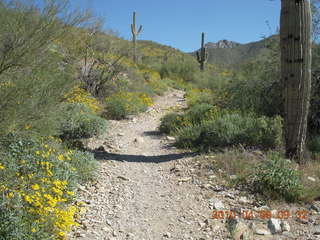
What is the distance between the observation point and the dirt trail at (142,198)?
9.67 feet

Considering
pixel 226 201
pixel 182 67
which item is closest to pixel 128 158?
pixel 226 201

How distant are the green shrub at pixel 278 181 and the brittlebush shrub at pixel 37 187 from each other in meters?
2.24

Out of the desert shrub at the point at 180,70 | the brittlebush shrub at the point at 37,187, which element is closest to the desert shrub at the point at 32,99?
the brittlebush shrub at the point at 37,187

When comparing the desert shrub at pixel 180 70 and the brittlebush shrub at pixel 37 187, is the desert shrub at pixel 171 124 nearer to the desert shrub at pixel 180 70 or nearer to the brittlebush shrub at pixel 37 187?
the brittlebush shrub at pixel 37 187

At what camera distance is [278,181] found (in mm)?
3605

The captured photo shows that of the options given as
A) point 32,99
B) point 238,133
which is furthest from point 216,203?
point 32,99

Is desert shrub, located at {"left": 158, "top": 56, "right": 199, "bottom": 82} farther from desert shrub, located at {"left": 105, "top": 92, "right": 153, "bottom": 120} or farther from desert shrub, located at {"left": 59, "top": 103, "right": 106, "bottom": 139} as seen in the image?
desert shrub, located at {"left": 59, "top": 103, "right": 106, "bottom": 139}

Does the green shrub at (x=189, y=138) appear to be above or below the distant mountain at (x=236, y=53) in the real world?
below

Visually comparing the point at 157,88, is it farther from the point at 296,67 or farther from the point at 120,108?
the point at 296,67

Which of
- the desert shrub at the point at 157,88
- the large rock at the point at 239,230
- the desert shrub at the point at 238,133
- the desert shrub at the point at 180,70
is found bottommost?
the large rock at the point at 239,230

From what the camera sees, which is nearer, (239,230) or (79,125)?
(239,230)

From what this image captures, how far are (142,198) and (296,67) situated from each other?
288 cm

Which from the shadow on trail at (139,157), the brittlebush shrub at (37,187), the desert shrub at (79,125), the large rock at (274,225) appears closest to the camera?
the brittlebush shrub at (37,187)

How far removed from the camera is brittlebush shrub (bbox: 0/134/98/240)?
2.45m
